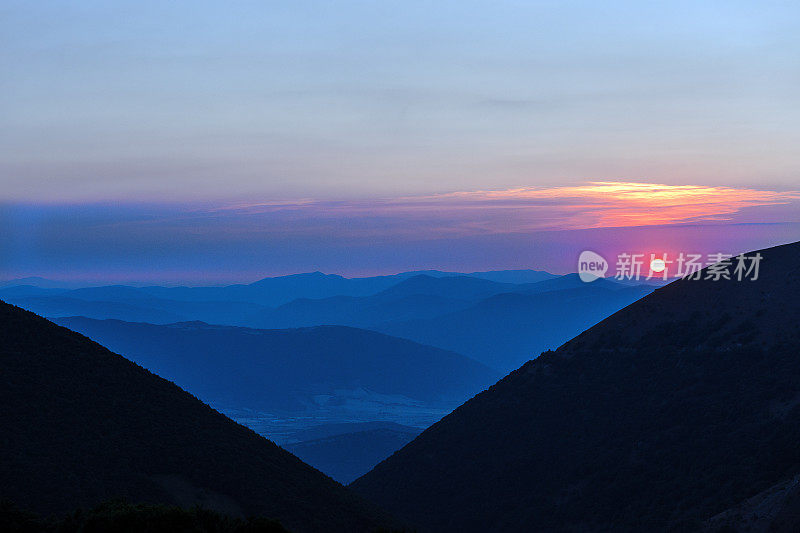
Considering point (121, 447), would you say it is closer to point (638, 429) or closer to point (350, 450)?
point (638, 429)

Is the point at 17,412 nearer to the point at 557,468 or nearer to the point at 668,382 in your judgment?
the point at 557,468

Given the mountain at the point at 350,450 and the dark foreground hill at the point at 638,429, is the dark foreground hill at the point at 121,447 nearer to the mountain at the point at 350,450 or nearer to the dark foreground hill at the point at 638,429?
the dark foreground hill at the point at 638,429

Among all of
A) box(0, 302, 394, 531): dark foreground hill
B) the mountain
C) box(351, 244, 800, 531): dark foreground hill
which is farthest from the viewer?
the mountain

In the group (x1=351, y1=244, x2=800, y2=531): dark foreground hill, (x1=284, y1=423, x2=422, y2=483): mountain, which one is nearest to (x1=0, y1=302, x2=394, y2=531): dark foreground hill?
(x1=351, y1=244, x2=800, y2=531): dark foreground hill

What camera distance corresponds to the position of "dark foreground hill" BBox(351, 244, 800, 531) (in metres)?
46.5

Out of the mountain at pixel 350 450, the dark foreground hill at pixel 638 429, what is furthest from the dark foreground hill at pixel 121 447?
the mountain at pixel 350 450

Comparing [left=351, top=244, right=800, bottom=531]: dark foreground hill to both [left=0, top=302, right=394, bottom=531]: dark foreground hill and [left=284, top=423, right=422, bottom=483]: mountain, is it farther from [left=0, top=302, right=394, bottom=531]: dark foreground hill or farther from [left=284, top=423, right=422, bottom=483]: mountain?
[left=284, top=423, right=422, bottom=483]: mountain

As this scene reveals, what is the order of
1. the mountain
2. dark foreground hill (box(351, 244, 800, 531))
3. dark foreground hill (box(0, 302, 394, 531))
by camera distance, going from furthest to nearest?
the mountain, dark foreground hill (box(351, 244, 800, 531)), dark foreground hill (box(0, 302, 394, 531))

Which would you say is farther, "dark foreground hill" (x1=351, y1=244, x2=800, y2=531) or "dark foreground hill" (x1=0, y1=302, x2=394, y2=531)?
"dark foreground hill" (x1=351, y1=244, x2=800, y2=531)

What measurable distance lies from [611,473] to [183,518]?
108 ft

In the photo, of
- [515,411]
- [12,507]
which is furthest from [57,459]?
[515,411]

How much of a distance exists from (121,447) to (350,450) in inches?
4759

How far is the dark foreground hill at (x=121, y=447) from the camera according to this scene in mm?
39781

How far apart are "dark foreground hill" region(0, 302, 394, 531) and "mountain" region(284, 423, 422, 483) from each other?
87.1 metres
